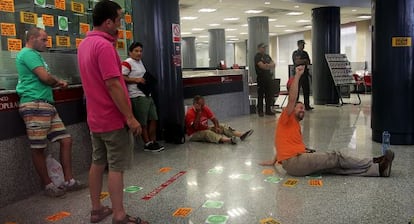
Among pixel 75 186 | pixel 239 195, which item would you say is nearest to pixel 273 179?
pixel 239 195

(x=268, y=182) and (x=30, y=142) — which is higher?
(x=30, y=142)

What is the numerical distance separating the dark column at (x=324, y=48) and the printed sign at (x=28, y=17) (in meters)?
8.10

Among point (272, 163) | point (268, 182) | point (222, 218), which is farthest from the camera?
point (272, 163)

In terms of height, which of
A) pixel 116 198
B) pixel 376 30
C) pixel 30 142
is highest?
pixel 376 30

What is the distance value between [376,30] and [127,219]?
13.1 feet

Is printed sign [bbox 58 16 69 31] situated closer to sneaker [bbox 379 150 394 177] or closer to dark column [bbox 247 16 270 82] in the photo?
sneaker [bbox 379 150 394 177]

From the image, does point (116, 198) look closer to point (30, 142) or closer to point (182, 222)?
point (182, 222)

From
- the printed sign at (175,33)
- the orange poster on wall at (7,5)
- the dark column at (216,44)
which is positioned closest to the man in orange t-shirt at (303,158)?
the printed sign at (175,33)

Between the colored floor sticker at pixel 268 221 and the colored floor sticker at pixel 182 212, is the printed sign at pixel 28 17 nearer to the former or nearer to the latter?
the colored floor sticker at pixel 182 212

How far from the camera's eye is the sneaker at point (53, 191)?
10.9 ft

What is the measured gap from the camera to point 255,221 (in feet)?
8.65

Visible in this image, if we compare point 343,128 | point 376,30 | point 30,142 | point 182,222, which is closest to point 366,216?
point 182,222

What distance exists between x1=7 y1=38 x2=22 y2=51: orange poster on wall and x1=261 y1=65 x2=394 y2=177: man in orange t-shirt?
9.17ft

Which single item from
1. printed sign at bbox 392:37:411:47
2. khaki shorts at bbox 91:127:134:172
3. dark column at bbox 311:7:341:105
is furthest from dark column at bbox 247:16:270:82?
khaki shorts at bbox 91:127:134:172
